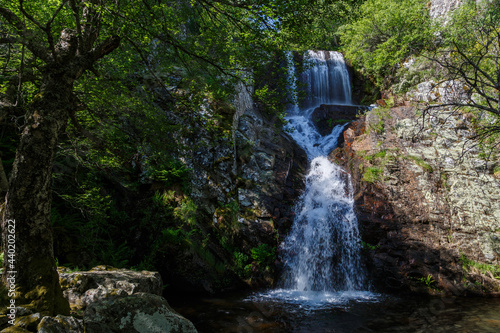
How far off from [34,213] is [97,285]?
210cm

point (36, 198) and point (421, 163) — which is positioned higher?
point (421, 163)

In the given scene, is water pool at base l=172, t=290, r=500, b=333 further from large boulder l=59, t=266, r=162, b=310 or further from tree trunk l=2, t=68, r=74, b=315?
tree trunk l=2, t=68, r=74, b=315

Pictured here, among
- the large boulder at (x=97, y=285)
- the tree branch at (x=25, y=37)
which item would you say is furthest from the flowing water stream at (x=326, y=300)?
the tree branch at (x=25, y=37)

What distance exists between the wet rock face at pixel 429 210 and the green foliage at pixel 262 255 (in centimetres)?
341

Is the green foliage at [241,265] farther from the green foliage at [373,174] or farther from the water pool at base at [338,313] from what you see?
the green foliage at [373,174]

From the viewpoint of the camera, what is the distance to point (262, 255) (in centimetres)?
891

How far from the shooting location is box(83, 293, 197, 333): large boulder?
111 inches

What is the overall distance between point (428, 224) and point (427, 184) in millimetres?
1630

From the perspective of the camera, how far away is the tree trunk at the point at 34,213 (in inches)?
118

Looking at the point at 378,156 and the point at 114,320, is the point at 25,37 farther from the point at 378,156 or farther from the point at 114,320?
the point at 378,156

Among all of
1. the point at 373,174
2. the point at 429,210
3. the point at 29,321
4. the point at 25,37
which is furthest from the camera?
the point at 373,174

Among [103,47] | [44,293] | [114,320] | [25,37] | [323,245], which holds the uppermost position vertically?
[103,47]

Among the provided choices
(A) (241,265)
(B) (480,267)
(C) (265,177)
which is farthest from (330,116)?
(A) (241,265)

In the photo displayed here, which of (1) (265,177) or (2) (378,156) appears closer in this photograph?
(1) (265,177)
